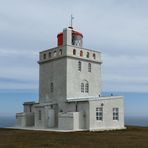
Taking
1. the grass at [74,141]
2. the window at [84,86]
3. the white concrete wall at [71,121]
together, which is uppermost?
the window at [84,86]

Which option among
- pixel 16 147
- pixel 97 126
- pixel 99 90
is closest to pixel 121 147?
pixel 16 147

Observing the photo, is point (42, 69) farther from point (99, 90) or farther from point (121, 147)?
point (121, 147)

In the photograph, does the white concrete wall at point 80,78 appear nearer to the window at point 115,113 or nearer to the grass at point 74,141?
the window at point 115,113

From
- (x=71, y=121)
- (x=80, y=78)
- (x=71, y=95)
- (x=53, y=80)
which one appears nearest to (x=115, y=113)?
(x=71, y=95)

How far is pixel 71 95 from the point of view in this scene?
3975 cm

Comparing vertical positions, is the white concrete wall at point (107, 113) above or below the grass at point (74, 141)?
above

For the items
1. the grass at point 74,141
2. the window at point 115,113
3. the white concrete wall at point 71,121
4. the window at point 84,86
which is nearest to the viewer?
the grass at point 74,141

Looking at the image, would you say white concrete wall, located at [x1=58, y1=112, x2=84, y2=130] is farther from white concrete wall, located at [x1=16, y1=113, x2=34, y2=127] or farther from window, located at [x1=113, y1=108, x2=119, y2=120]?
white concrete wall, located at [x1=16, y1=113, x2=34, y2=127]

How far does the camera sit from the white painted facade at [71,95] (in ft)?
120

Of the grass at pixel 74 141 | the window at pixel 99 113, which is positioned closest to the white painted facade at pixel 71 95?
the window at pixel 99 113

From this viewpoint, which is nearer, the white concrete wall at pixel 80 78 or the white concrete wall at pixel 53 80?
the white concrete wall at pixel 80 78

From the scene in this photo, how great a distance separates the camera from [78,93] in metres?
40.6

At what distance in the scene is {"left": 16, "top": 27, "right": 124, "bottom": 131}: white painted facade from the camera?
36.4m

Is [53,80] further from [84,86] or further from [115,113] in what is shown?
[115,113]
